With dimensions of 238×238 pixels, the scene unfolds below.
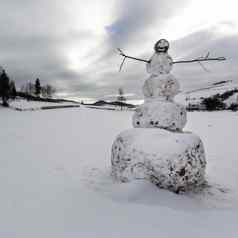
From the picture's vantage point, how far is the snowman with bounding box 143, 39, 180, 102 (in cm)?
455

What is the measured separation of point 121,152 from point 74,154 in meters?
3.78

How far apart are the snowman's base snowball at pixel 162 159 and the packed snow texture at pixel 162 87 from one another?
0.81 m

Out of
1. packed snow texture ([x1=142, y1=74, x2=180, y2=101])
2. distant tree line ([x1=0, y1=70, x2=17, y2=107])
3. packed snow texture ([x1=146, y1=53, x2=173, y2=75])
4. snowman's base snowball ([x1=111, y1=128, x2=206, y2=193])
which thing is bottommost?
snowman's base snowball ([x1=111, y1=128, x2=206, y2=193])

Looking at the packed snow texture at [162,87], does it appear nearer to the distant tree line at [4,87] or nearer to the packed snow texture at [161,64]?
the packed snow texture at [161,64]

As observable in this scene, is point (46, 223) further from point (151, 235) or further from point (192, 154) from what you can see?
point (192, 154)

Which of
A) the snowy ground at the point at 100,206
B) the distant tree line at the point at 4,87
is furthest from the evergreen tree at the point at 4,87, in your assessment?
the snowy ground at the point at 100,206

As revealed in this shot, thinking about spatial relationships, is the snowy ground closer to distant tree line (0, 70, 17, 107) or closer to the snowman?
the snowman

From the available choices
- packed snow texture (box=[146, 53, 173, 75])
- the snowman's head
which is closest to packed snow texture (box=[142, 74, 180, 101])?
packed snow texture (box=[146, 53, 173, 75])

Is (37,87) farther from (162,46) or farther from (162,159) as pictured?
(162,159)

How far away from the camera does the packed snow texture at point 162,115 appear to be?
4.36 metres

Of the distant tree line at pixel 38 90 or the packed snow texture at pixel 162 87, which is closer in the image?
the packed snow texture at pixel 162 87

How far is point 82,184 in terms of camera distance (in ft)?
14.4

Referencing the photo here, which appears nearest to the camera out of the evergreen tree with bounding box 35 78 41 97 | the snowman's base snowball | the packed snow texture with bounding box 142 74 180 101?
the snowman's base snowball

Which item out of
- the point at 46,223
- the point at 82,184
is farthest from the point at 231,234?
the point at 82,184
